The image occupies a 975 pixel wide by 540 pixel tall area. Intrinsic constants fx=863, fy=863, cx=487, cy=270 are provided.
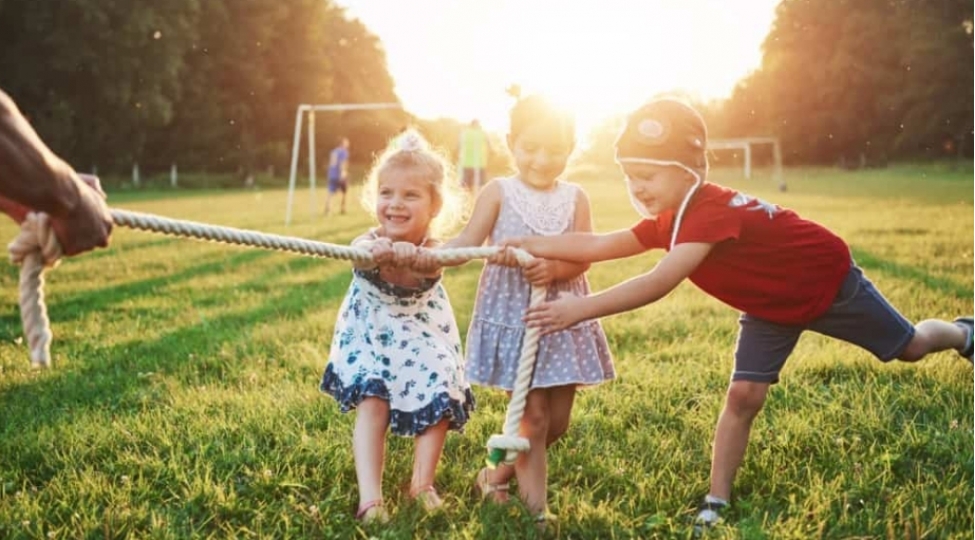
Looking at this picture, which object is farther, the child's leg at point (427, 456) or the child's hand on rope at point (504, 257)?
the child's leg at point (427, 456)

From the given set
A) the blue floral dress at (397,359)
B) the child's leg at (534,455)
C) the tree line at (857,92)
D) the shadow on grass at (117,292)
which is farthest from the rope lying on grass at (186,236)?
the tree line at (857,92)

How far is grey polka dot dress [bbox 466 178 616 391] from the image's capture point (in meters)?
3.07

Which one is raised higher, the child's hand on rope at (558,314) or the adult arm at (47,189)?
the adult arm at (47,189)

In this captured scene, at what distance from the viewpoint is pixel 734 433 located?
3027 millimetres

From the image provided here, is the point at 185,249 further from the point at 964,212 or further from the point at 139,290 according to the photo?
the point at 964,212

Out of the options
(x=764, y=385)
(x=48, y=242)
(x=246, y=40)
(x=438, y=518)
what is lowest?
(x=438, y=518)

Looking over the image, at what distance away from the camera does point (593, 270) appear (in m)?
8.74

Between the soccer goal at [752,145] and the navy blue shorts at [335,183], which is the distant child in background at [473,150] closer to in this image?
the navy blue shorts at [335,183]

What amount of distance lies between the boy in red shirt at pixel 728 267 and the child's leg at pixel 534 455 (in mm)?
465

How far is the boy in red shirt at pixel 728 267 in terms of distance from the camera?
2725 millimetres

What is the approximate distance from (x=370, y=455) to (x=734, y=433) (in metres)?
1.27

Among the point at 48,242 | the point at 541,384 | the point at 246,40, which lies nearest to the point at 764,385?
the point at 541,384

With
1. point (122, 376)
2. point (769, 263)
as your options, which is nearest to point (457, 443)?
point (769, 263)

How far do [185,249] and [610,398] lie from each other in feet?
28.1
